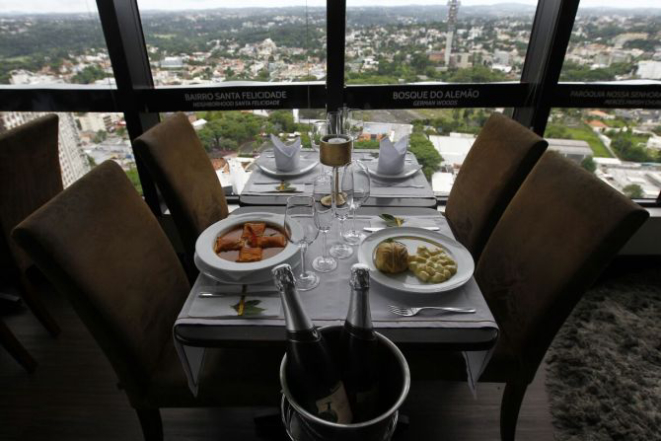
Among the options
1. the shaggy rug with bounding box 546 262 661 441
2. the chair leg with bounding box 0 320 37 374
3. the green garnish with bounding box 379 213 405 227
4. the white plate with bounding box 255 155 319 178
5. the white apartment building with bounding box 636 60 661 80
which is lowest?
the shaggy rug with bounding box 546 262 661 441

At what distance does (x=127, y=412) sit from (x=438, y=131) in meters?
1.93

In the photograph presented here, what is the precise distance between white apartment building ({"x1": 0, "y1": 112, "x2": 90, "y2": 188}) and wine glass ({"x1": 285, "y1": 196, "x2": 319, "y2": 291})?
1.71 metres

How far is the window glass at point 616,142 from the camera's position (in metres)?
2.19

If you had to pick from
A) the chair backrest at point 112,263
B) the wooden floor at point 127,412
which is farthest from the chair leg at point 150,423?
the wooden floor at point 127,412

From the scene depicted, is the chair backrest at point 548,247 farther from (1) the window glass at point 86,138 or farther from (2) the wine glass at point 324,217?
(1) the window glass at point 86,138

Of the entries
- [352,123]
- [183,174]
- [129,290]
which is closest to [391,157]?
[352,123]

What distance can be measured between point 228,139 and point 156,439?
156 cm

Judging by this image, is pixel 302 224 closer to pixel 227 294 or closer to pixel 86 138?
pixel 227 294

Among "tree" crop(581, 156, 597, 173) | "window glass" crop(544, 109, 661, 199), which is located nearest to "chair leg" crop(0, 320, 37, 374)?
"window glass" crop(544, 109, 661, 199)

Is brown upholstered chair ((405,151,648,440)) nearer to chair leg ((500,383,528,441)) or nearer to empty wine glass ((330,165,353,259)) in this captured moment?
chair leg ((500,383,528,441))

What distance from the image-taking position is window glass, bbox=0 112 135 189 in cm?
214

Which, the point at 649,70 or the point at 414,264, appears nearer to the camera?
the point at 414,264

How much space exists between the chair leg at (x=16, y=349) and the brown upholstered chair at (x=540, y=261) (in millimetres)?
1538

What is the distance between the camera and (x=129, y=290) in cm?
→ 104
